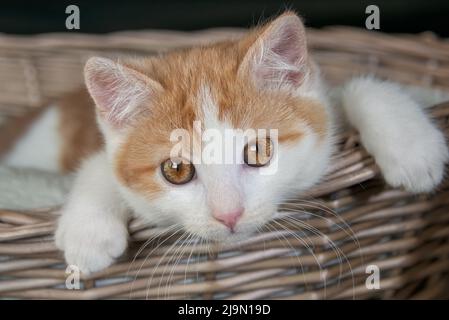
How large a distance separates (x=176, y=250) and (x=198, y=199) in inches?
4.6

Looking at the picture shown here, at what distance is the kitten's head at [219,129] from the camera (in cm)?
104

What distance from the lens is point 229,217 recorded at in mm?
1001

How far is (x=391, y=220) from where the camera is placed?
1211 mm

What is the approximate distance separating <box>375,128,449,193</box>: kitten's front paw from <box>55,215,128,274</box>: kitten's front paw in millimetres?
502

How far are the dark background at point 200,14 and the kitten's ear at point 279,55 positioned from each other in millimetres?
900

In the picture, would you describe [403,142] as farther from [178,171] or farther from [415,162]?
[178,171]

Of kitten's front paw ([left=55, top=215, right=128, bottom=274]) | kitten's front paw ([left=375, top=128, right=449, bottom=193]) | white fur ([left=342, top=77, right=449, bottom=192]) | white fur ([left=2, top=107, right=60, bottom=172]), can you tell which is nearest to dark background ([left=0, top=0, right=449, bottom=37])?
white fur ([left=2, top=107, right=60, bottom=172])

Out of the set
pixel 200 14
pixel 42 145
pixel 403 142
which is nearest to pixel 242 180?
pixel 403 142

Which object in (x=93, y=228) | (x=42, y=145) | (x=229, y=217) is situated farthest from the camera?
(x=42, y=145)

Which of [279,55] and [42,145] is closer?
[279,55]

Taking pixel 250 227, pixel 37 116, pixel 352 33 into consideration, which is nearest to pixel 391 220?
pixel 250 227

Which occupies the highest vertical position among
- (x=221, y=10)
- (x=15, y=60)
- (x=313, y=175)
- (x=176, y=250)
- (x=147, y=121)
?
(x=221, y=10)

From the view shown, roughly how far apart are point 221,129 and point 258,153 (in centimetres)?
8

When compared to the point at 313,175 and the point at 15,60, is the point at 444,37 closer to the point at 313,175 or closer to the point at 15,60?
the point at 313,175
